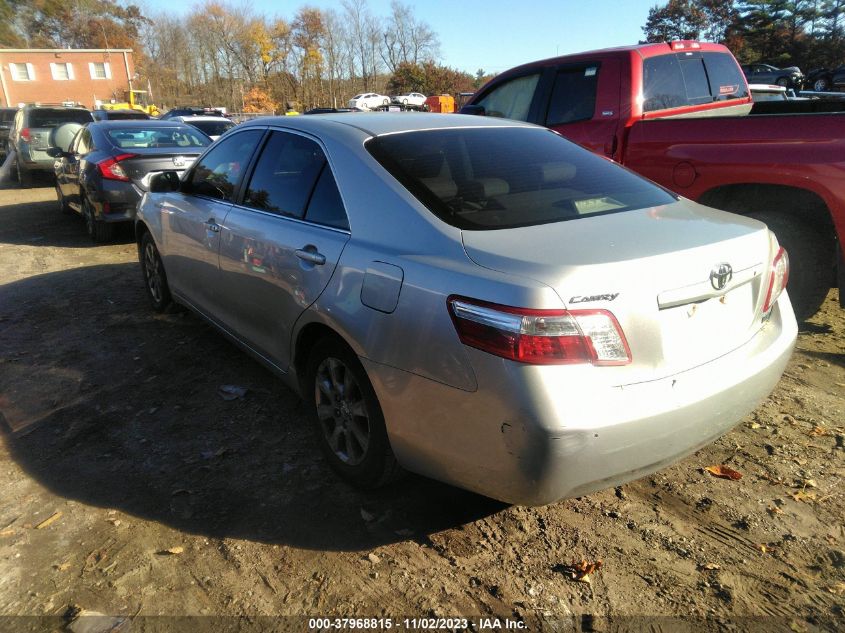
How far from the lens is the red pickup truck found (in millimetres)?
4133

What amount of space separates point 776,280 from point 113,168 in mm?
7807

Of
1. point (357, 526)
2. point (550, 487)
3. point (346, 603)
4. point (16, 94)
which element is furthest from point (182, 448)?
point (16, 94)

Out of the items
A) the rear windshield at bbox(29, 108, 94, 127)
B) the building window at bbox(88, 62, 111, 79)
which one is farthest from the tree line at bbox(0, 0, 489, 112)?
the rear windshield at bbox(29, 108, 94, 127)

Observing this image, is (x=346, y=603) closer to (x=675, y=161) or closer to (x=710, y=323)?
(x=710, y=323)

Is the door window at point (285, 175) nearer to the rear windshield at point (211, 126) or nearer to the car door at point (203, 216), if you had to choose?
the car door at point (203, 216)

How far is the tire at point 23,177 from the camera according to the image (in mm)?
16141

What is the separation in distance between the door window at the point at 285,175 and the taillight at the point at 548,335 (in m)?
1.49

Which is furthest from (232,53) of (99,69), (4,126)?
(4,126)

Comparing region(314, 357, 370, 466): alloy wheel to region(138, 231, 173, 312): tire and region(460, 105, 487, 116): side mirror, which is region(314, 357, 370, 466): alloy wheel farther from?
region(460, 105, 487, 116): side mirror

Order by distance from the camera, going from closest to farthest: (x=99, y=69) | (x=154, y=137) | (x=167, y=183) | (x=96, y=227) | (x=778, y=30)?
(x=167, y=183) < (x=96, y=227) < (x=154, y=137) < (x=778, y=30) < (x=99, y=69)

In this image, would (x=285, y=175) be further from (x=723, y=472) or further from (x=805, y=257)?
(x=805, y=257)

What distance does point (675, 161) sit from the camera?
487 cm

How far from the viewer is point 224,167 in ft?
13.8

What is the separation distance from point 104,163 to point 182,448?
6027mm
